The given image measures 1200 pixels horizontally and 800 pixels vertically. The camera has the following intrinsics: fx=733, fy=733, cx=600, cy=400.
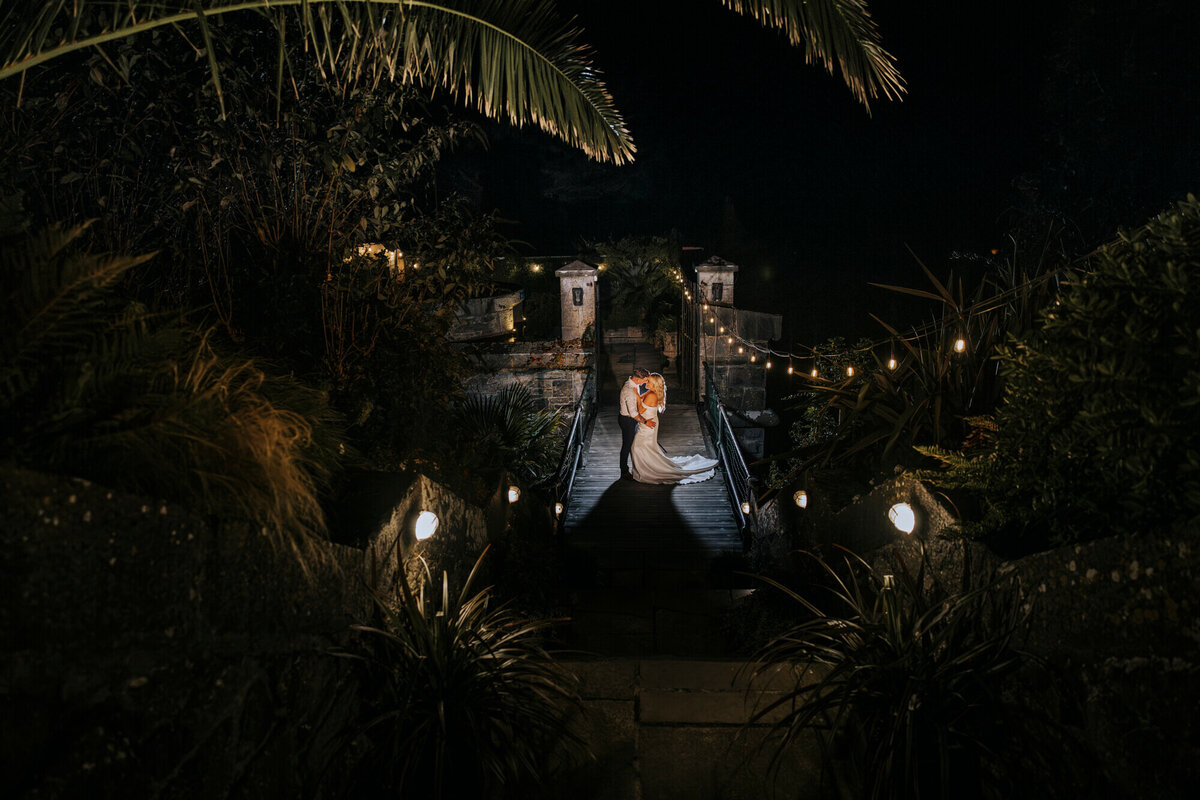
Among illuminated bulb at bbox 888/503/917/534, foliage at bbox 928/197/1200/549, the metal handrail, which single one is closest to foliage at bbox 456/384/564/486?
the metal handrail

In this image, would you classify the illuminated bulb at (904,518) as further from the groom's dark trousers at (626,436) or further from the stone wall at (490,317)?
the stone wall at (490,317)

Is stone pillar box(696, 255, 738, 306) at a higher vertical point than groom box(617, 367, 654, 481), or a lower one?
higher

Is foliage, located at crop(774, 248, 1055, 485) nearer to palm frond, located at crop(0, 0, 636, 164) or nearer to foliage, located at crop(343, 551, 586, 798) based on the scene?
palm frond, located at crop(0, 0, 636, 164)

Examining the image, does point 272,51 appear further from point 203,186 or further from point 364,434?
point 364,434

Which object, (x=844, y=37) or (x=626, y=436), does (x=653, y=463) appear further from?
(x=844, y=37)

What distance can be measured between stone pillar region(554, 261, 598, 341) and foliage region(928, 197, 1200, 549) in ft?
43.4

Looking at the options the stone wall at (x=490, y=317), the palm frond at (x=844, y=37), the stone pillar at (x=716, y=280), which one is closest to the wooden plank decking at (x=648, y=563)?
the palm frond at (x=844, y=37)

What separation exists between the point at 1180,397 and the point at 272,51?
569 cm

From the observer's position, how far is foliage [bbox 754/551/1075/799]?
2760mm

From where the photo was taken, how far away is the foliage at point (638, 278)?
83.0ft

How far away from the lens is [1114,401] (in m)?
2.72

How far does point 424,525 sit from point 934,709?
8.83 ft

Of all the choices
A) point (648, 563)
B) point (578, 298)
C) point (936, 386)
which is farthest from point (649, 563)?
point (578, 298)

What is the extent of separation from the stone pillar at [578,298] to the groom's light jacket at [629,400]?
262 inches
